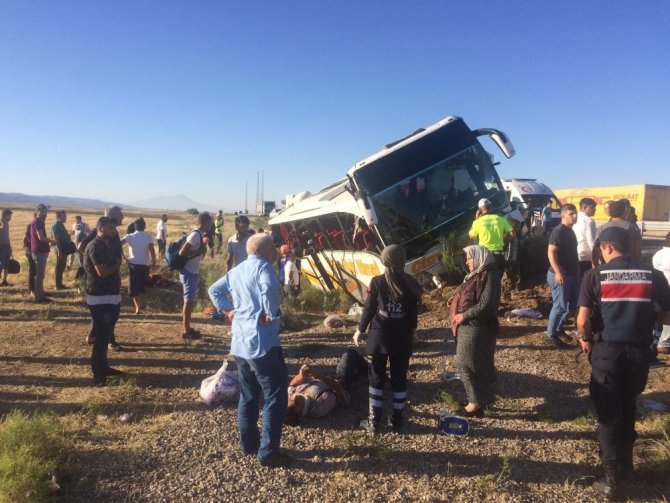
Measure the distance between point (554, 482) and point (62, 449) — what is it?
13.0 feet

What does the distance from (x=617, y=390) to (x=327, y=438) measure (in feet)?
7.87

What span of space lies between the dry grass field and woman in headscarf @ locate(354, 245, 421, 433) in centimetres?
32

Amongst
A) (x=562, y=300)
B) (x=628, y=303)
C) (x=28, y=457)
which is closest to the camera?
(x=628, y=303)

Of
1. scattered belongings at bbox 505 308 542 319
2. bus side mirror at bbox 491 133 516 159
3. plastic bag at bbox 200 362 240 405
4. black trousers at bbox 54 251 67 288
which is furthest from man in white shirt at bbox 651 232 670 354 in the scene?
black trousers at bbox 54 251 67 288

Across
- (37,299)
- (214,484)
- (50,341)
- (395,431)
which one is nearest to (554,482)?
(395,431)

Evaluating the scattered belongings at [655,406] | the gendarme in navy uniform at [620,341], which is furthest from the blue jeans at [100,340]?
the scattered belongings at [655,406]

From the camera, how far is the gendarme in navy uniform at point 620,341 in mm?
3445

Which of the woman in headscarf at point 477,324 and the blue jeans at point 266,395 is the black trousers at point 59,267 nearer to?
the blue jeans at point 266,395

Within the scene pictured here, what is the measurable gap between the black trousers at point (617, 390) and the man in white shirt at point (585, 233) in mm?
3212

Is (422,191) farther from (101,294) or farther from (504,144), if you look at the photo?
(101,294)

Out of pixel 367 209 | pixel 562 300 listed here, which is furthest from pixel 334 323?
pixel 562 300

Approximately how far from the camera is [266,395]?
12.5ft

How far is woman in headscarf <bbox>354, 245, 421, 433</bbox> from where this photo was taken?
14.2ft

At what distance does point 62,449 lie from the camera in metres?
3.97
